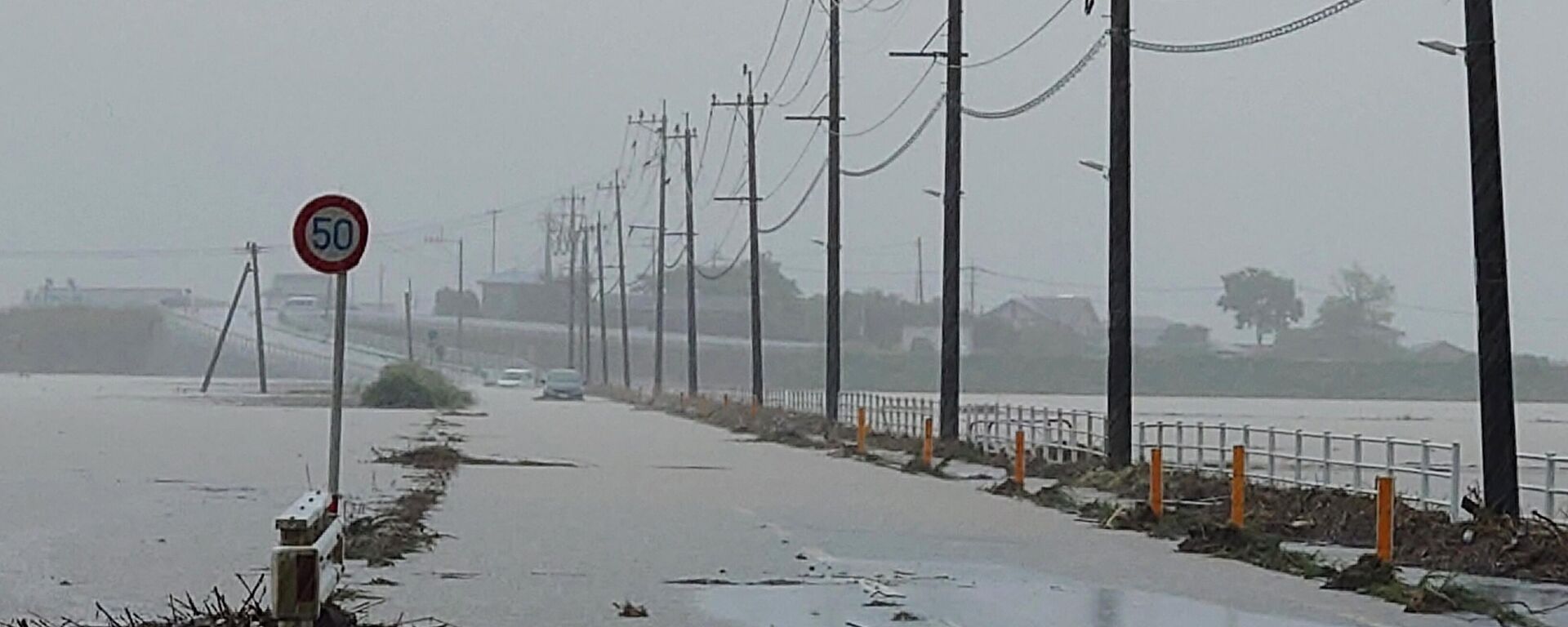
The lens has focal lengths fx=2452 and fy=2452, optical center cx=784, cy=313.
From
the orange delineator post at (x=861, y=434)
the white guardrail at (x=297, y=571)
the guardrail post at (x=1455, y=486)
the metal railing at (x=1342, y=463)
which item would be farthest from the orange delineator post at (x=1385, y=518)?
the orange delineator post at (x=861, y=434)

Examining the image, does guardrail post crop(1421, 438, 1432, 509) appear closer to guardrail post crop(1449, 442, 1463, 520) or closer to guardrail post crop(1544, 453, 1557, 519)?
guardrail post crop(1449, 442, 1463, 520)

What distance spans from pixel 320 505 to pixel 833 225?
42.7 m

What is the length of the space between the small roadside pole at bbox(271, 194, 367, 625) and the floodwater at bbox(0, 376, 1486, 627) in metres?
1.39

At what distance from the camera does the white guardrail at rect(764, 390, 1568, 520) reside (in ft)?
81.7

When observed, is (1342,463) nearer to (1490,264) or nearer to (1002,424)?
(1490,264)

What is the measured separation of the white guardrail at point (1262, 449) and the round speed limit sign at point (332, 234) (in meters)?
11.2

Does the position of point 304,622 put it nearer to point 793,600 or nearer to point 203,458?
point 793,600

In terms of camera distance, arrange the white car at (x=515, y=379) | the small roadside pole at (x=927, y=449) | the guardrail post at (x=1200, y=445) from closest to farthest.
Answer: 1. the guardrail post at (x=1200, y=445)
2. the small roadside pole at (x=927, y=449)
3. the white car at (x=515, y=379)

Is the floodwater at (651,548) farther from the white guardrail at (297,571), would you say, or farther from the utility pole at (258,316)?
the utility pole at (258,316)

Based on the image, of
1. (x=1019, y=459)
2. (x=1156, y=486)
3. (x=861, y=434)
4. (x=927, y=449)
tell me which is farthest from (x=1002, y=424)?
(x=1156, y=486)

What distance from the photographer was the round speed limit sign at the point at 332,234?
51.0 feet

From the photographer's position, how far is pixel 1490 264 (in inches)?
864

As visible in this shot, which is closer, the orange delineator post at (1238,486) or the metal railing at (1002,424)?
the orange delineator post at (1238,486)

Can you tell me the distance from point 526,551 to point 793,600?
4950mm
